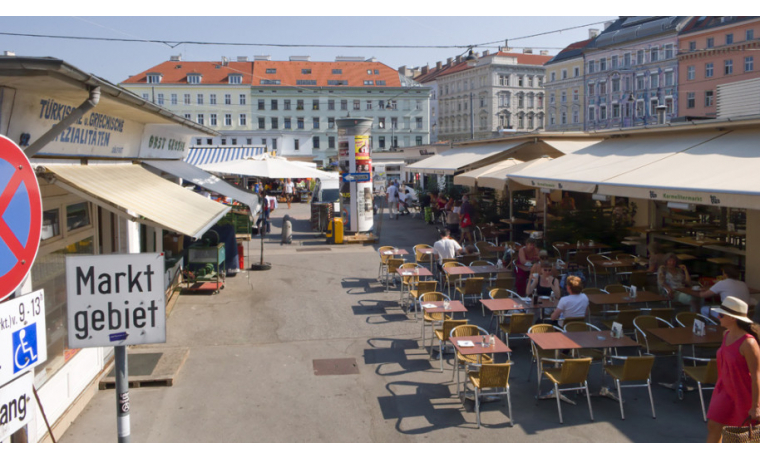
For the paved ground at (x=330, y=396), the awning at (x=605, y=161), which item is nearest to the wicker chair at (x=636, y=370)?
the paved ground at (x=330, y=396)

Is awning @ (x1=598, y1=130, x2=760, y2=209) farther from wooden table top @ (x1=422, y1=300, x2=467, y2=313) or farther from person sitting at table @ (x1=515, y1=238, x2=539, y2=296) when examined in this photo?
wooden table top @ (x1=422, y1=300, x2=467, y2=313)

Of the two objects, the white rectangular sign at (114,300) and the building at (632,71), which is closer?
the white rectangular sign at (114,300)

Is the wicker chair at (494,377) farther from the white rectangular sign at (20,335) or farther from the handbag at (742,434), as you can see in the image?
the white rectangular sign at (20,335)

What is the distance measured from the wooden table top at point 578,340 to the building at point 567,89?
66.5 meters

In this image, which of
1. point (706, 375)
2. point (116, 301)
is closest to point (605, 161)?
point (706, 375)

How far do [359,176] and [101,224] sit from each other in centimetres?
1283

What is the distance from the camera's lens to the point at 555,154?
19672 millimetres

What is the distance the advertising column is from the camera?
70.5ft

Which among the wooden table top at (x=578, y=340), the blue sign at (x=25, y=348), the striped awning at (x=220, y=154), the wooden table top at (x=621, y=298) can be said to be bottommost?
the wooden table top at (x=578, y=340)

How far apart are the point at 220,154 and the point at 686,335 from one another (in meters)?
23.0

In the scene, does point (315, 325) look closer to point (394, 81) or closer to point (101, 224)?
point (101, 224)

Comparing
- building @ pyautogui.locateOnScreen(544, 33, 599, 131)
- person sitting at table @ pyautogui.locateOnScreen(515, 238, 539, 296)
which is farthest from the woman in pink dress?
building @ pyautogui.locateOnScreen(544, 33, 599, 131)

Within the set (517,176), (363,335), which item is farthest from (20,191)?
(517,176)

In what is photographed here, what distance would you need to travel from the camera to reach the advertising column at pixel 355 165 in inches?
846
